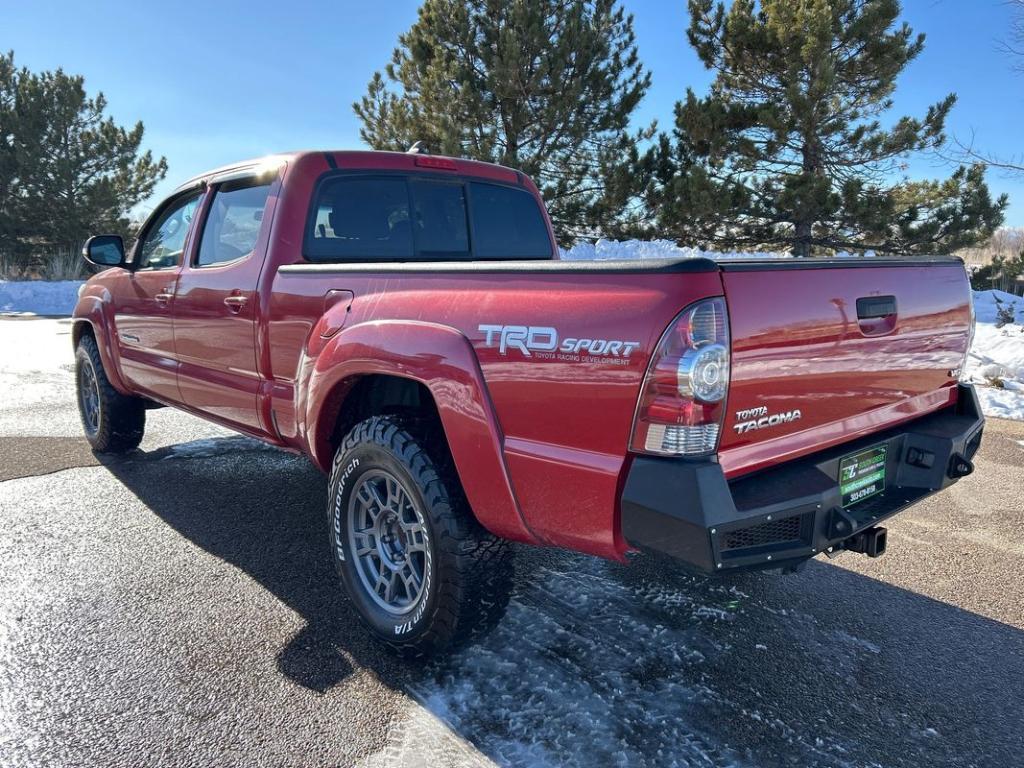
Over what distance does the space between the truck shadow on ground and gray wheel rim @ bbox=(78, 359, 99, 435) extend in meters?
2.32

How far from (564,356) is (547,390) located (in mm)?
124

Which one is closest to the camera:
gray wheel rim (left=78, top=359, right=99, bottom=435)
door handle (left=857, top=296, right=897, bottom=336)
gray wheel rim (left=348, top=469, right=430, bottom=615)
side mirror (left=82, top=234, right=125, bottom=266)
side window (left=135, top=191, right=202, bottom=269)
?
door handle (left=857, top=296, right=897, bottom=336)

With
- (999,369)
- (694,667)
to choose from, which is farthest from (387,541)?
(999,369)

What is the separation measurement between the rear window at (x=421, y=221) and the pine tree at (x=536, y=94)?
13.3 metres

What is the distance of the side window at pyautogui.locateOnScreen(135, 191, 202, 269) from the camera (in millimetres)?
4262

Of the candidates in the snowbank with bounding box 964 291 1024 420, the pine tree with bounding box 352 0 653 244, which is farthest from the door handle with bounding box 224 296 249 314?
the pine tree with bounding box 352 0 653 244

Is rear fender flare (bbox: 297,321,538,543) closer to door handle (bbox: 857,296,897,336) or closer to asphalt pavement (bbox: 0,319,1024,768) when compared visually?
asphalt pavement (bbox: 0,319,1024,768)

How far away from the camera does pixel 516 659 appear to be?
264cm

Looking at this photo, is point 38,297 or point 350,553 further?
point 38,297

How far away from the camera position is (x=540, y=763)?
2.12 meters

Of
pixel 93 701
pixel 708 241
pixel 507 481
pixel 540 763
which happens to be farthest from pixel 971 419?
pixel 708 241

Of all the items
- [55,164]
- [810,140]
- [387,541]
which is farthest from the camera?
[55,164]

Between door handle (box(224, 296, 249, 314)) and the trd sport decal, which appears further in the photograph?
door handle (box(224, 296, 249, 314))

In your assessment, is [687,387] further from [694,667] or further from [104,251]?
[104,251]
